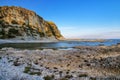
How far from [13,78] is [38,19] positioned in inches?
5505

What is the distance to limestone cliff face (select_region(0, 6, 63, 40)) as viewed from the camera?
389ft

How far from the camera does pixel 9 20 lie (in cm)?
12325

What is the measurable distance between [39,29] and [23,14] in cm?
1666

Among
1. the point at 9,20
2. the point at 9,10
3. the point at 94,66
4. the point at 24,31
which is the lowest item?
the point at 94,66

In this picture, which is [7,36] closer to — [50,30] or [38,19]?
[38,19]

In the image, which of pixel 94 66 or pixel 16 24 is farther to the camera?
pixel 16 24

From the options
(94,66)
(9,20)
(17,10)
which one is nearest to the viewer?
(94,66)

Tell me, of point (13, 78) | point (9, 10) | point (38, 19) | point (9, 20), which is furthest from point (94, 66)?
point (38, 19)

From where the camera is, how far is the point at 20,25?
125625mm

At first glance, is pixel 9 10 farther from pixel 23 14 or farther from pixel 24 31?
pixel 24 31

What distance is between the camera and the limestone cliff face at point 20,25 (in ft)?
389

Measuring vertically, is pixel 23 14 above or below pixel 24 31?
above

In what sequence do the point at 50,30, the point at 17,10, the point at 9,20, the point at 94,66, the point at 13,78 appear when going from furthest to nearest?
the point at 50,30, the point at 17,10, the point at 9,20, the point at 94,66, the point at 13,78

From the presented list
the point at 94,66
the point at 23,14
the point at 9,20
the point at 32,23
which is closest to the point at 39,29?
the point at 32,23
